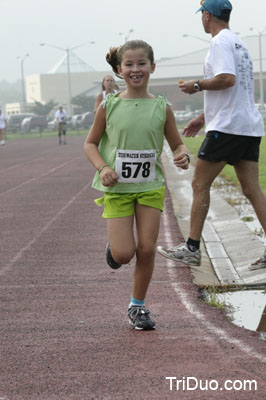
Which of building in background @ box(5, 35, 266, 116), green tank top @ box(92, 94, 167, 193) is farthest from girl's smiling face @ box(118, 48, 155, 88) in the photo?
building in background @ box(5, 35, 266, 116)

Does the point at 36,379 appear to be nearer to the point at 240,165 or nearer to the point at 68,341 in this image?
the point at 68,341

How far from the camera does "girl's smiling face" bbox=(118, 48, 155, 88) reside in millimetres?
5410

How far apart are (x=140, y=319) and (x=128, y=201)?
75cm

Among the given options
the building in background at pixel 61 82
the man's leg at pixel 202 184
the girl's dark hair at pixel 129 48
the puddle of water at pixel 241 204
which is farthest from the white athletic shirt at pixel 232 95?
the building in background at pixel 61 82

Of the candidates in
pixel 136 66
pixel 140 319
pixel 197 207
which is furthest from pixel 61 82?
pixel 140 319

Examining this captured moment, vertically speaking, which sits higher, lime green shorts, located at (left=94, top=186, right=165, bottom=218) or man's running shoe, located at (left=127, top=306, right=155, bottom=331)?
lime green shorts, located at (left=94, top=186, right=165, bottom=218)

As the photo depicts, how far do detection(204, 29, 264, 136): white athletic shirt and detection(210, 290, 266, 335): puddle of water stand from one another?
1.34m

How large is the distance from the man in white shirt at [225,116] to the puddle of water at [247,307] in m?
0.74

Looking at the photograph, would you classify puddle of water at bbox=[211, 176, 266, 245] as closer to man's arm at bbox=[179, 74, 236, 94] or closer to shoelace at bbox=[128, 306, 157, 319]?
man's arm at bbox=[179, 74, 236, 94]

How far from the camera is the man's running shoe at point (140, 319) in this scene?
5.40 metres

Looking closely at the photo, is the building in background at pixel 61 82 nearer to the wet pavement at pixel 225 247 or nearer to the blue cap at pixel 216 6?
the wet pavement at pixel 225 247

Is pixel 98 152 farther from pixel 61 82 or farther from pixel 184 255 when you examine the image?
pixel 61 82

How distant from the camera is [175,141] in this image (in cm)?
563

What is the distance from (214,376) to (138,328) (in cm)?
120
